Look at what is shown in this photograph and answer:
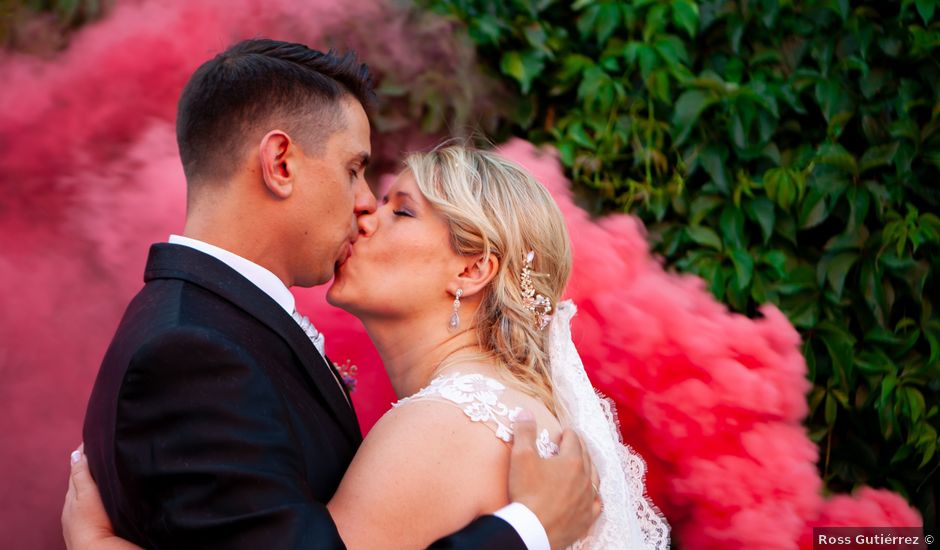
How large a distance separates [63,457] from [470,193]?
4.57ft

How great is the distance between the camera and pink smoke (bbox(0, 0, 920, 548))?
2.58 metres

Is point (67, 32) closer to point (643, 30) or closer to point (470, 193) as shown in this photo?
point (470, 193)

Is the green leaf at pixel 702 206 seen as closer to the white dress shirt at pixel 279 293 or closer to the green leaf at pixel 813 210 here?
the green leaf at pixel 813 210

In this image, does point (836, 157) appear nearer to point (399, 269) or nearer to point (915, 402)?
point (915, 402)

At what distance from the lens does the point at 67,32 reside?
3.04m

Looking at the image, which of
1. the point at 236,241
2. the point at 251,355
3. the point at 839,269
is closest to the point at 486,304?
the point at 236,241

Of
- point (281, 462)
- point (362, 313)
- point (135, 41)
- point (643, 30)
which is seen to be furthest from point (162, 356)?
point (643, 30)

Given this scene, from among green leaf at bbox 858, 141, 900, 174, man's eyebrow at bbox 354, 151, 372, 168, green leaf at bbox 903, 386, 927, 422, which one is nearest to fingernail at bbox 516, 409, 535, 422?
man's eyebrow at bbox 354, 151, 372, 168

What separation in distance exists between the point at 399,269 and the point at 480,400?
446 millimetres

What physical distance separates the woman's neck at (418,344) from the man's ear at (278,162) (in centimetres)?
52

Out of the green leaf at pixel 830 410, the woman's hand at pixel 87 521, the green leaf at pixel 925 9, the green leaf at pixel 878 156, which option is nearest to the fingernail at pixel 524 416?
the woman's hand at pixel 87 521

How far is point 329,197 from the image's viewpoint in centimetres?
213

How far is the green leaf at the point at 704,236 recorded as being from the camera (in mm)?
3205

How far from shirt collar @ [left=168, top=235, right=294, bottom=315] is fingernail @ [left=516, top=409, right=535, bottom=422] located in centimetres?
53
